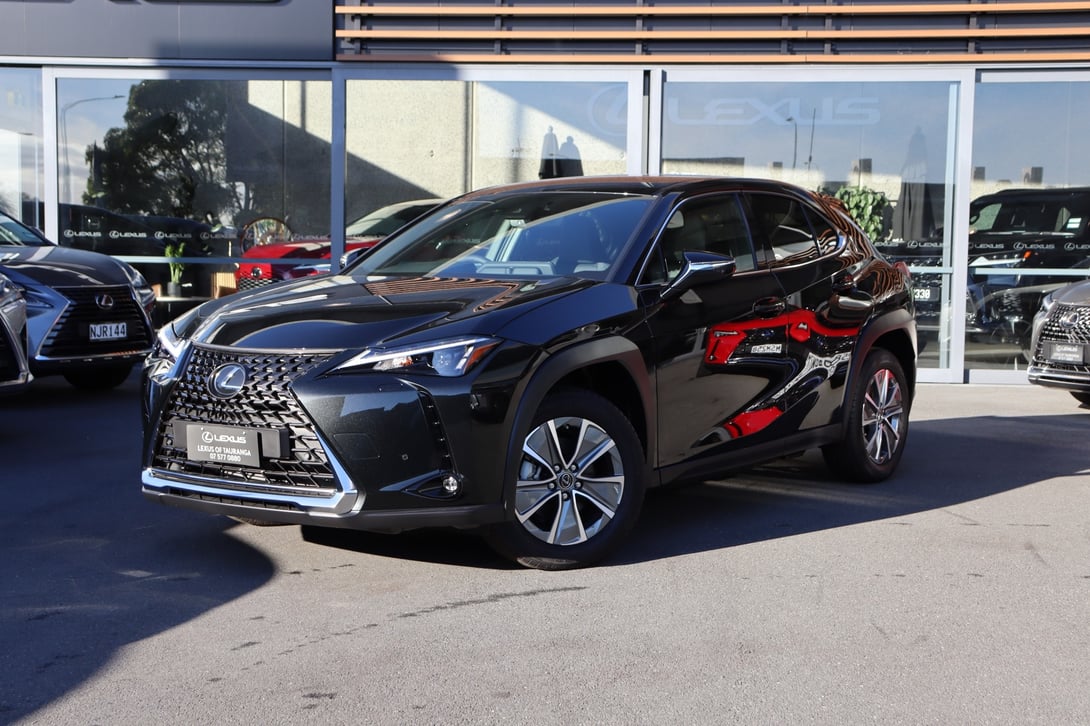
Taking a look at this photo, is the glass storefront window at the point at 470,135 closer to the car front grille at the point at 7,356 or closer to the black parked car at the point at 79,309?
the black parked car at the point at 79,309

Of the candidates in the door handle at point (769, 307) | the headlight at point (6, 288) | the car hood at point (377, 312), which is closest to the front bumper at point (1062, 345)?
the door handle at point (769, 307)

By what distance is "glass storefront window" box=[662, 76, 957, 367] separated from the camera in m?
12.0

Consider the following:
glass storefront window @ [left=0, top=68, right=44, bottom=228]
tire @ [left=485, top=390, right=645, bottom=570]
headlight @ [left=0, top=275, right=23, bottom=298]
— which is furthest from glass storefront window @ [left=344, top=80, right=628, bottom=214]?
tire @ [left=485, top=390, right=645, bottom=570]

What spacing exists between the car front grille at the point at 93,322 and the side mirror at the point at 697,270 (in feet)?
18.2

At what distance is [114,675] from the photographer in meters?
3.67

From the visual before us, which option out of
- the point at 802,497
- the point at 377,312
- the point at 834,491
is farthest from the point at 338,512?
the point at 834,491

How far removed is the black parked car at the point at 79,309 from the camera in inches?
357

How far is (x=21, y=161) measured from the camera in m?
13.1

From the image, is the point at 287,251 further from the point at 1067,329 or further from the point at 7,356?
the point at 1067,329

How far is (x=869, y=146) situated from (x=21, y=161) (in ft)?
28.5

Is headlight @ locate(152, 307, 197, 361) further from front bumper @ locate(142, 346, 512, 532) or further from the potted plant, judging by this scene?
the potted plant

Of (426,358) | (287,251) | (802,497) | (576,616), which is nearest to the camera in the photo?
(576,616)

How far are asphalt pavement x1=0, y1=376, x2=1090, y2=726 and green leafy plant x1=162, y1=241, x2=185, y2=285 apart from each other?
21.4 feet

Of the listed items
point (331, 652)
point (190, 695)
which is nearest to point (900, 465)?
point (331, 652)
